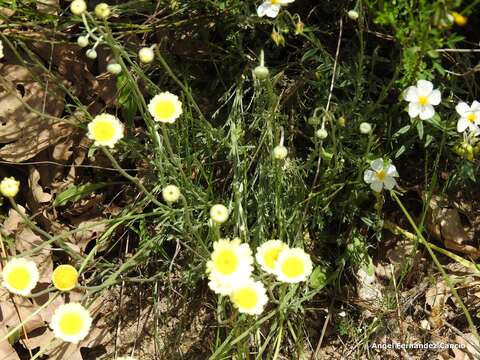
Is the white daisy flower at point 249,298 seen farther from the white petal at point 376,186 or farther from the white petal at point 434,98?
the white petal at point 434,98

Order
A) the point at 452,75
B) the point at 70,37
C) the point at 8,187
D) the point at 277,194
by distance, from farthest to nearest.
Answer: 1. the point at 70,37
2. the point at 452,75
3. the point at 277,194
4. the point at 8,187

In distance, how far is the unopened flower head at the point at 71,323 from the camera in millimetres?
1819

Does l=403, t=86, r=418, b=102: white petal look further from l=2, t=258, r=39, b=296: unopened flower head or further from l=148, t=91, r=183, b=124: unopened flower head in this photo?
l=2, t=258, r=39, b=296: unopened flower head

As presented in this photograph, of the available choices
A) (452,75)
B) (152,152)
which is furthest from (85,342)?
(452,75)

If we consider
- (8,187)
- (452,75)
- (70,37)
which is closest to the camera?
(8,187)

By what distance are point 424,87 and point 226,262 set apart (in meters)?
0.87

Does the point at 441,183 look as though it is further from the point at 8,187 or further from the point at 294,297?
the point at 8,187

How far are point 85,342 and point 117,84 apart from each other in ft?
3.49

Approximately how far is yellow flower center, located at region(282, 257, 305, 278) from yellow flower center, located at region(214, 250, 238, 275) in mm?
170

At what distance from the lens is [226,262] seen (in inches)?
66.4

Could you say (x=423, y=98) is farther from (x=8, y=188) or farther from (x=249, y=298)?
(x=8, y=188)

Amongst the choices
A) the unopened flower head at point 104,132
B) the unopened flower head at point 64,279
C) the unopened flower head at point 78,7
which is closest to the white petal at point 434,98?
the unopened flower head at point 104,132

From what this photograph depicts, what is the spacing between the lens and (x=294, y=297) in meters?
2.18

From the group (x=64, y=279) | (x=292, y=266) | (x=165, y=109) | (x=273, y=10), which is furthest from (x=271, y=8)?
Answer: (x=64, y=279)
